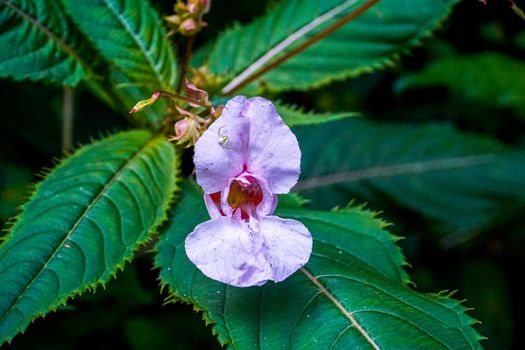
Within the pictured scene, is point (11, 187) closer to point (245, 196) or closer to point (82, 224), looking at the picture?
point (82, 224)

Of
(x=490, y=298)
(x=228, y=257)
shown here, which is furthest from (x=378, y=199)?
(x=228, y=257)

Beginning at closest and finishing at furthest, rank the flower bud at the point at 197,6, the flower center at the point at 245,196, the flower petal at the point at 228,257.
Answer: the flower petal at the point at 228,257
the flower center at the point at 245,196
the flower bud at the point at 197,6

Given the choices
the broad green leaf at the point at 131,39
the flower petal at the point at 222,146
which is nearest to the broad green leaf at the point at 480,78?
the broad green leaf at the point at 131,39

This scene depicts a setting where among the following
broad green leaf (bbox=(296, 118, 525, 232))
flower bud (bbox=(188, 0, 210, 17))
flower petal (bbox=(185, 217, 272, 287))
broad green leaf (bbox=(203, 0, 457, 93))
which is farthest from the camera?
broad green leaf (bbox=(296, 118, 525, 232))

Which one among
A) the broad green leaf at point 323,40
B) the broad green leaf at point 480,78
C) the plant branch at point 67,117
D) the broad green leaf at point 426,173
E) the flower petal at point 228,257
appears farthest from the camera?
the broad green leaf at point 426,173

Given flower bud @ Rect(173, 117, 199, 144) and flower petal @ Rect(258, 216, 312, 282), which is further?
flower bud @ Rect(173, 117, 199, 144)

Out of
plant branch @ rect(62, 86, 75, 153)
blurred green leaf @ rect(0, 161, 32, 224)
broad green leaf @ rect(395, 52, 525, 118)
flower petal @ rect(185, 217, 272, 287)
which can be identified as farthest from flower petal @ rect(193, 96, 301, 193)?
broad green leaf @ rect(395, 52, 525, 118)

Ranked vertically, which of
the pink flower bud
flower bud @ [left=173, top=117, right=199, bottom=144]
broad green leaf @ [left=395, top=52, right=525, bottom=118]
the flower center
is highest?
the pink flower bud

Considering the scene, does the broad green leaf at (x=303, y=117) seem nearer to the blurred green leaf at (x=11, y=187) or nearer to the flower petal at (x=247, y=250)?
the flower petal at (x=247, y=250)

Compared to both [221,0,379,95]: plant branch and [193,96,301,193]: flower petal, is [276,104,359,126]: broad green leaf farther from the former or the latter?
[193,96,301,193]: flower petal
